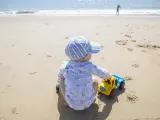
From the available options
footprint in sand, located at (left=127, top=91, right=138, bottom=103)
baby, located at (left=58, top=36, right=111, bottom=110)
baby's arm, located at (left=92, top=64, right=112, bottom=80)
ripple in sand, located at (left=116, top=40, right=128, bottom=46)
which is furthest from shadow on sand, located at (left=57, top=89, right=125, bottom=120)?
ripple in sand, located at (left=116, top=40, right=128, bottom=46)

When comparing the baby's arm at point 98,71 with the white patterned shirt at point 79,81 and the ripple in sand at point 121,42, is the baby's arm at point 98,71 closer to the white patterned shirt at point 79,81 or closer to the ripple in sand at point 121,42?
the white patterned shirt at point 79,81

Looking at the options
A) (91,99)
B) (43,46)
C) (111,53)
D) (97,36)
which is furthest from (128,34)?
(91,99)

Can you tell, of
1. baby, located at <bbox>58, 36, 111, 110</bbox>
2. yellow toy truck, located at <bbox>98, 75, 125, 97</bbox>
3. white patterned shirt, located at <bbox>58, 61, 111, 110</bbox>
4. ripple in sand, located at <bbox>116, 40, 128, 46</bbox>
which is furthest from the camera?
ripple in sand, located at <bbox>116, 40, 128, 46</bbox>

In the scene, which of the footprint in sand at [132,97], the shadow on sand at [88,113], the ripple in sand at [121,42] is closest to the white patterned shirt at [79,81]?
the shadow on sand at [88,113]

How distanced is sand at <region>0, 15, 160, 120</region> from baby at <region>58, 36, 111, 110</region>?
25 centimetres

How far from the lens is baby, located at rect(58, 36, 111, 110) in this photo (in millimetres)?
2664

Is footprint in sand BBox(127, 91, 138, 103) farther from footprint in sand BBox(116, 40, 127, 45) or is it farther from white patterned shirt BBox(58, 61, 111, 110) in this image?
footprint in sand BBox(116, 40, 127, 45)

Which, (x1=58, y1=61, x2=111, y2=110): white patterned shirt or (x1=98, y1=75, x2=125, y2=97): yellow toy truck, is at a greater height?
(x1=58, y1=61, x2=111, y2=110): white patterned shirt

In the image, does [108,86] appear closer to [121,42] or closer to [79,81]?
[79,81]

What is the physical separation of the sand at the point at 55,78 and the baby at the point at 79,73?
10.0 inches

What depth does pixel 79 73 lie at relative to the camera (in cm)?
279

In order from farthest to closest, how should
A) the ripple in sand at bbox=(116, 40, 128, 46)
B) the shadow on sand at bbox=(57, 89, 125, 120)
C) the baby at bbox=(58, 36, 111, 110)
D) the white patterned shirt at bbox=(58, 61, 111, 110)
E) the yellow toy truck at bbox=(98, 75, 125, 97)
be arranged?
the ripple in sand at bbox=(116, 40, 128, 46)
the yellow toy truck at bbox=(98, 75, 125, 97)
the shadow on sand at bbox=(57, 89, 125, 120)
the white patterned shirt at bbox=(58, 61, 111, 110)
the baby at bbox=(58, 36, 111, 110)

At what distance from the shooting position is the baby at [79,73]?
2664 mm

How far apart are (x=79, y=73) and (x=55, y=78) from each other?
1.25 meters
